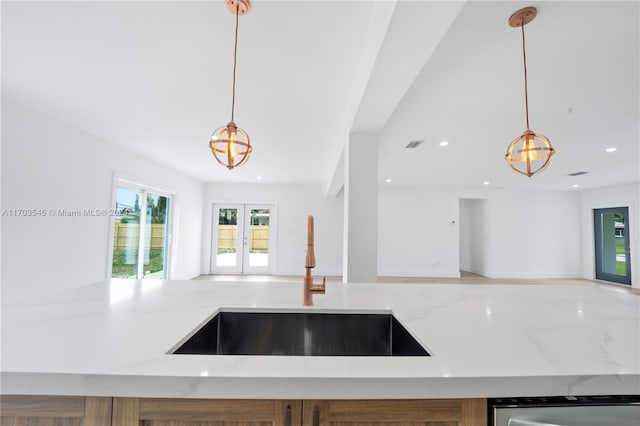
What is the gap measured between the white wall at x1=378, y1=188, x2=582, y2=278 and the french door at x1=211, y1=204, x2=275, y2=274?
312 centimetres

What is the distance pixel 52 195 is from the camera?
3248 mm

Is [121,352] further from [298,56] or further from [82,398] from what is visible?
[298,56]

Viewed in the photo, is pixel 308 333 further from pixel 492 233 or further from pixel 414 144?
pixel 492 233

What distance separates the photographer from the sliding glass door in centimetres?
452

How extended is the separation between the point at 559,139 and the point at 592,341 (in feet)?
13.2

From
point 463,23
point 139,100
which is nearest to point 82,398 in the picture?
point 463,23

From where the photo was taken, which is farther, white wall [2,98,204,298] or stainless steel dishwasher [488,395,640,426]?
white wall [2,98,204,298]

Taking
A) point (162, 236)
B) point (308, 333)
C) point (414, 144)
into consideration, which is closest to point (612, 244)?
point (414, 144)

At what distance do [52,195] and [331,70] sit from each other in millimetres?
3547

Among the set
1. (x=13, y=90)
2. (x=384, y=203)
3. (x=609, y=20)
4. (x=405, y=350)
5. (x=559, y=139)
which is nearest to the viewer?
(x=405, y=350)

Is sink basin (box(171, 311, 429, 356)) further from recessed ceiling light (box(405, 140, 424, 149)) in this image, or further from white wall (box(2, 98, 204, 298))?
recessed ceiling light (box(405, 140, 424, 149))

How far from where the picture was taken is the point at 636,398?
2.13 ft

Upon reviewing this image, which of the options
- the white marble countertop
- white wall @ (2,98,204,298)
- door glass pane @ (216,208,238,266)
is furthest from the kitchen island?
door glass pane @ (216,208,238,266)

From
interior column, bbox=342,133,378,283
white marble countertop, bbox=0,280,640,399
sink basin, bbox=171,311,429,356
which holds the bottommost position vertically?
sink basin, bbox=171,311,429,356
